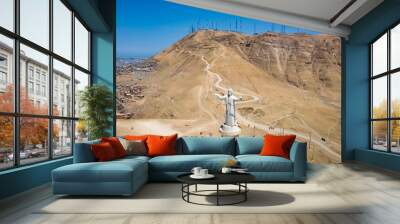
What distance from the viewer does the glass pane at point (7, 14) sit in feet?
16.8

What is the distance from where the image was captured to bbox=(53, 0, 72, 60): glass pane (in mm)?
7068

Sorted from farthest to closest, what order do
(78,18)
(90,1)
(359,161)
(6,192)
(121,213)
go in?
(359,161) < (78,18) < (90,1) < (6,192) < (121,213)

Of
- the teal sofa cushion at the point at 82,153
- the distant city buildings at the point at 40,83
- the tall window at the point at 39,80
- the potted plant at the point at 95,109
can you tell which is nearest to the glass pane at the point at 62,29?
the tall window at the point at 39,80

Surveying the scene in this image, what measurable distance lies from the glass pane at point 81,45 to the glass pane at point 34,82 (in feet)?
5.88

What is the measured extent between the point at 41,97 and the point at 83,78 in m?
2.53

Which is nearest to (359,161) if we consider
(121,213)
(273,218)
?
(273,218)

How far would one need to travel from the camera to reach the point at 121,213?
14.1 ft

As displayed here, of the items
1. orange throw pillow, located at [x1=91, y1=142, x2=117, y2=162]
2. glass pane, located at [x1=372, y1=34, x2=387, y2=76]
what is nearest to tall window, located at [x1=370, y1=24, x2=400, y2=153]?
glass pane, located at [x1=372, y1=34, x2=387, y2=76]

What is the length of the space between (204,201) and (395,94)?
5.88 metres

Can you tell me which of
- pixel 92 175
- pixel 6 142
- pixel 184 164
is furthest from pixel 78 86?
pixel 92 175

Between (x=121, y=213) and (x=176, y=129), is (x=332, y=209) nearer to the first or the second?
(x=121, y=213)

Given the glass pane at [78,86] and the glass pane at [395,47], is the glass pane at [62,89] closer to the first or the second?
the glass pane at [78,86]

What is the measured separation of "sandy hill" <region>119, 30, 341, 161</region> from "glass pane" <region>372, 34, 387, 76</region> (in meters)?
1.73

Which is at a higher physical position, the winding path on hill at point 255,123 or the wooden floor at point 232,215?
the winding path on hill at point 255,123
